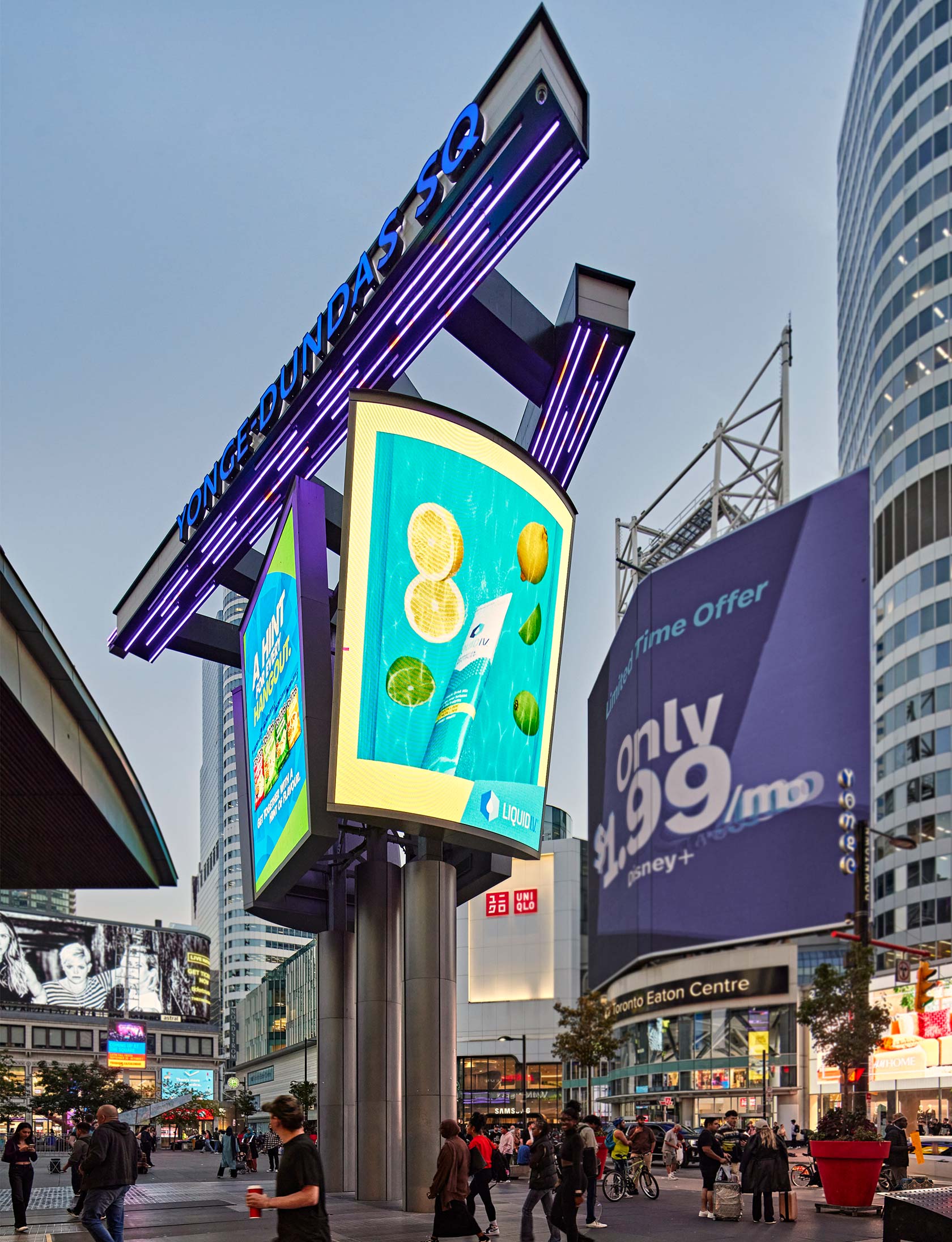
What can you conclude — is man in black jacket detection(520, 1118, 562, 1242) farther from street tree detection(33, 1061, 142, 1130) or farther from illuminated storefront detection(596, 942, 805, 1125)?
street tree detection(33, 1061, 142, 1130)

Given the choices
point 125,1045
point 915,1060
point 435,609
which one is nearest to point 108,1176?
point 435,609

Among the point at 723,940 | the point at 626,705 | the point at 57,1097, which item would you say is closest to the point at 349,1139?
the point at 723,940

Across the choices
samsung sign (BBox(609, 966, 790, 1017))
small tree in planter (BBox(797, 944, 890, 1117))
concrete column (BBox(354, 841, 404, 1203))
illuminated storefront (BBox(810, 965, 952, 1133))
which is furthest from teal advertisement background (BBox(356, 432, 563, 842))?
samsung sign (BBox(609, 966, 790, 1017))

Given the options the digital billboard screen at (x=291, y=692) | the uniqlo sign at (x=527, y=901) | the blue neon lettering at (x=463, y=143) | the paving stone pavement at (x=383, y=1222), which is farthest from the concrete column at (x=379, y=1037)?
the uniqlo sign at (x=527, y=901)

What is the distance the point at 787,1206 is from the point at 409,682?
1090cm

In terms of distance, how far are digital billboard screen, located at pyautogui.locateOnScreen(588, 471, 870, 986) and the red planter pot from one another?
51.8 meters

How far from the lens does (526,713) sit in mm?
26469

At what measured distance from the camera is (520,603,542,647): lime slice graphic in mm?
26406

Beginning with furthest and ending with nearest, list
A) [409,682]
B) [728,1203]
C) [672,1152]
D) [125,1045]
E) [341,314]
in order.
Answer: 1. [125,1045]
2. [672,1152]
3. [341,314]
4. [409,682]
5. [728,1203]

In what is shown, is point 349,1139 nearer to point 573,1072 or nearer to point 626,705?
point 626,705

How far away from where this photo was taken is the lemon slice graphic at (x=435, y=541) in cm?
2434

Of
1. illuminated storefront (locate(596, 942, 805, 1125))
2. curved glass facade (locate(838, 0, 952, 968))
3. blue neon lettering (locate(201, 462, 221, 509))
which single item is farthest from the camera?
illuminated storefront (locate(596, 942, 805, 1125))

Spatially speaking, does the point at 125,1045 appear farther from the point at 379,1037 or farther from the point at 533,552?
the point at 533,552

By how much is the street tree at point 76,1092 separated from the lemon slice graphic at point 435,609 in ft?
371
